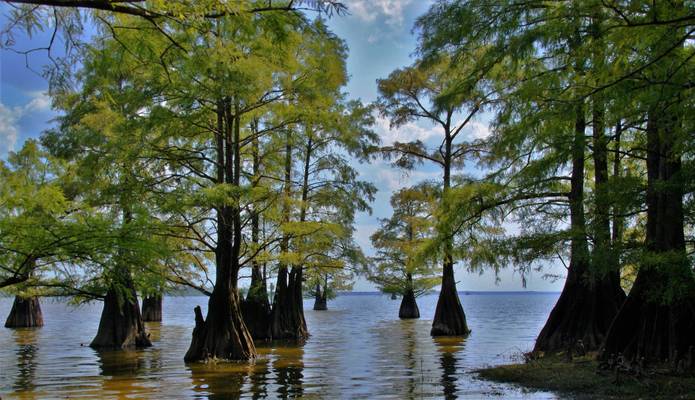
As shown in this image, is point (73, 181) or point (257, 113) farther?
point (73, 181)

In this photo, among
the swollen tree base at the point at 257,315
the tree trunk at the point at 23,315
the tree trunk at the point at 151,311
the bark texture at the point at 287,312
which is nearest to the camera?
the swollen tree base at the point at 257,315

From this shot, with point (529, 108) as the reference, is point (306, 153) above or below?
above

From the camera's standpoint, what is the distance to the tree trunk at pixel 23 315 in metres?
31.7

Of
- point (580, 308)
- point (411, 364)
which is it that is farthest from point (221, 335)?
point (580, 308)

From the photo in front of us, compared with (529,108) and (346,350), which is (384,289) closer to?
(346,350)

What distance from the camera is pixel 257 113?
1639 cm

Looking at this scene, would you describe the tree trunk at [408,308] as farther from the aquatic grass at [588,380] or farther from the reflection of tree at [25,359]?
the aquatic grass at [588,380]

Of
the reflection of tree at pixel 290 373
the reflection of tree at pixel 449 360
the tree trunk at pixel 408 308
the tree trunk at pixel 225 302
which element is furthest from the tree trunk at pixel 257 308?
the tree trunk at pixel 408 308

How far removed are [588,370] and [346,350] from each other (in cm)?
920

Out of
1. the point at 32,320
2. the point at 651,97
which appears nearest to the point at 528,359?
the point at 651,97

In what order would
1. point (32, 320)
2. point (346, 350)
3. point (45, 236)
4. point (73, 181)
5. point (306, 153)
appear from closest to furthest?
1. point (45, 236)
2. point (346, 350)
3. point (73, 181)
4. point (306, 153)
5. point (32, 320)

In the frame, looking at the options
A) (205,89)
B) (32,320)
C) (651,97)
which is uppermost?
(205,89)

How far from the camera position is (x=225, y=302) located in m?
14.9

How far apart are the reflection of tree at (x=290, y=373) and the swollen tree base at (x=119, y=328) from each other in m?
4.98
